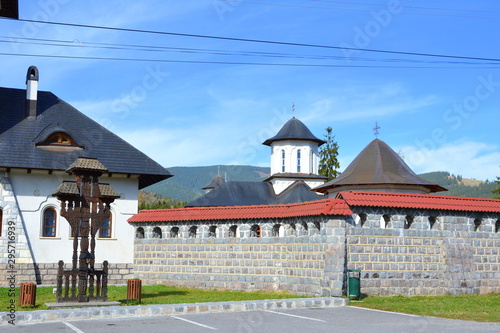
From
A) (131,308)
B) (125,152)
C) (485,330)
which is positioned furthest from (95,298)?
(125,152)

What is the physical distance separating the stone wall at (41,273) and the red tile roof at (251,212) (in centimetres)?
399

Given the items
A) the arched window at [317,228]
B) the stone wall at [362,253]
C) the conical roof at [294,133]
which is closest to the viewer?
the stone wall at [362,253]

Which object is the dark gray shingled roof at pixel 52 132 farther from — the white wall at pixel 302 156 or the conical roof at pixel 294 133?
the conical roof at pixel 294 133

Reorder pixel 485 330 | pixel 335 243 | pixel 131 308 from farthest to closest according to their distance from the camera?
pixel 335 243 → pixel 131 308 → pixel 485 330

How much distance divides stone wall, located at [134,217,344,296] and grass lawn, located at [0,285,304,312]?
1.50ft

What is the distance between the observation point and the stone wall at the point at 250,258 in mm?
16109

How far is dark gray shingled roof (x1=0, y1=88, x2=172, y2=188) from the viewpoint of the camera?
23469 mm

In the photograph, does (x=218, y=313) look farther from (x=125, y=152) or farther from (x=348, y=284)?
(x=125, y=152)

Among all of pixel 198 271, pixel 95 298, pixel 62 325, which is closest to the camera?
pixel 62 325

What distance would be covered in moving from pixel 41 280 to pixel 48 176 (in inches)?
171

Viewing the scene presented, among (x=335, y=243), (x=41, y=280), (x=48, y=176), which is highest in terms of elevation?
(x=48, y=176)

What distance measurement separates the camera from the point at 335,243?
15938mm

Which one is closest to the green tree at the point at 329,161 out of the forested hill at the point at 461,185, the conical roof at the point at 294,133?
the conical roof at the point at 294,133

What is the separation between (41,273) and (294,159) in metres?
21.3
